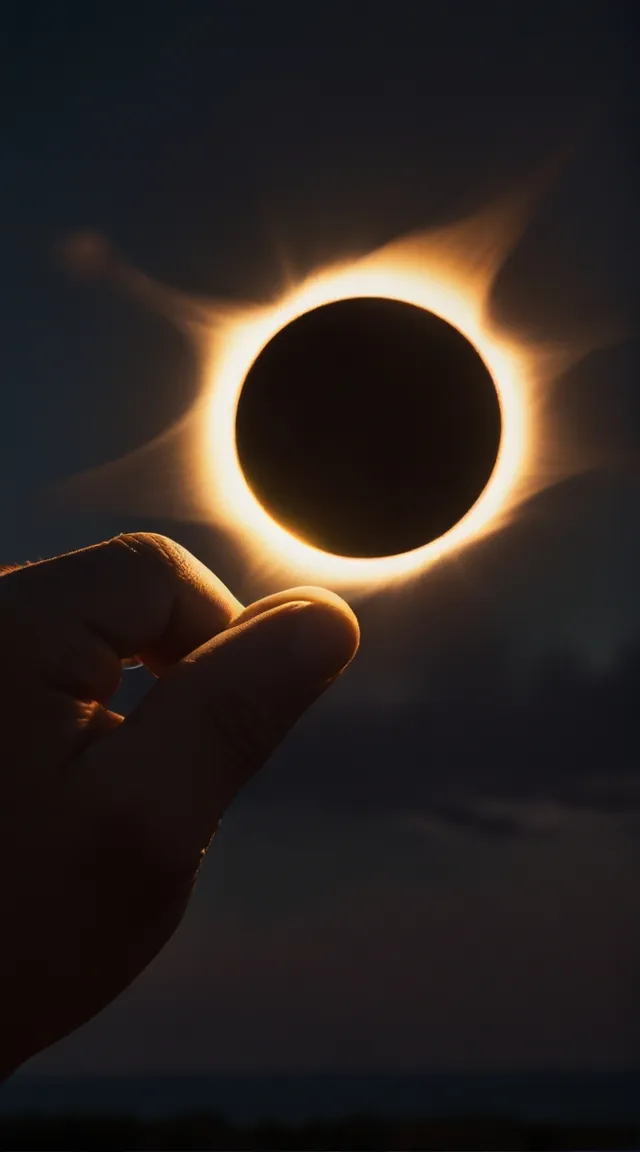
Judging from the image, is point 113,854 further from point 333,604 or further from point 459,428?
point 459,428

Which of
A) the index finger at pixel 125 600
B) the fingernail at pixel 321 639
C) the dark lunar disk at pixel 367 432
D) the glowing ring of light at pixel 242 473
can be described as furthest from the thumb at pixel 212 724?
the glowing ring of light at pixel 242 473

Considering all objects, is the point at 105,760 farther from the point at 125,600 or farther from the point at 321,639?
the point at 321,639

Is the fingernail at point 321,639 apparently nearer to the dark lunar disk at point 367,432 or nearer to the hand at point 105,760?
the hand at point 105,760

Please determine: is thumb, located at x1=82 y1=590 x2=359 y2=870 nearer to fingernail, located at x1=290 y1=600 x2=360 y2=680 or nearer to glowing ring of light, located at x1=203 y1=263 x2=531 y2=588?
fingernail, located at x1=290 y1=600 x2=360 y2=680

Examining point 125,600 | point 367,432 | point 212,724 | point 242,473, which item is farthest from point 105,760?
point 367,432

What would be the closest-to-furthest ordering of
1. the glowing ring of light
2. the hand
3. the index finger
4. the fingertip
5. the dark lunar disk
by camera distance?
the hand → the index finger → the fingertip → the dark lunar disk → the glowing ring of light

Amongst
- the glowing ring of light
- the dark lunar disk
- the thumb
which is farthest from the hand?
the glowing ring of light
